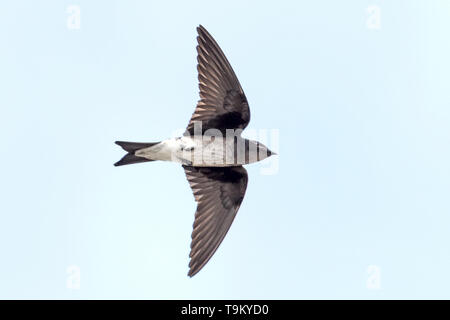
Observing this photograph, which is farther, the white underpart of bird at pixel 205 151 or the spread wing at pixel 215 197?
the spread wing at pixel 215 197

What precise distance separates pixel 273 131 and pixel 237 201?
35.9 inches

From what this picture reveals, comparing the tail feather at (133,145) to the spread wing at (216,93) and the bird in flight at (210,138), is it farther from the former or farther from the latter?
the spread wing at (216,93)

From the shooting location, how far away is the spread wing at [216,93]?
354 inches

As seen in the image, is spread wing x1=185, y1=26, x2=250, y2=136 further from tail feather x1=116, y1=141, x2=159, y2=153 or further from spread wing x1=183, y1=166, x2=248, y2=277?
spread wing x1=183, y1=166, x2=248, y2=277

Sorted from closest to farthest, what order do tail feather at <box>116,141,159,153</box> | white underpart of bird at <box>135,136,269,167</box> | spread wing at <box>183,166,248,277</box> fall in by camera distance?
1. tail feather at <box>116,141,159,153</box>
2. white underpart of bird at <box>135,136,269,167</box>
3. spread wing at <box>183,166,248,277</box>

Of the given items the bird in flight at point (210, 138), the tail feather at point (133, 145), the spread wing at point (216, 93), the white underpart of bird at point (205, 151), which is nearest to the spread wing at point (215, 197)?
the bird in flight at point (210, 138)

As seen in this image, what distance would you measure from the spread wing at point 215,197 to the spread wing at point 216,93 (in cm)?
55

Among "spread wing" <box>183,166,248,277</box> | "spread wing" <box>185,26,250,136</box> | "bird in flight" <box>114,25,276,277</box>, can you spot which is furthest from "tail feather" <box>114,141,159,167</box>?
"spread wing" <box>183,166,248,277</box>

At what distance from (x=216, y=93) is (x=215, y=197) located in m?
1.13

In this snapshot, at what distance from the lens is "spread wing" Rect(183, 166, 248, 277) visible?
9328 millimetres

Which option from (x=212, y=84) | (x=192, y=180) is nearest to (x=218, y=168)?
(x=192, y=180)

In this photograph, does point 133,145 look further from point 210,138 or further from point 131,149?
point 210,138

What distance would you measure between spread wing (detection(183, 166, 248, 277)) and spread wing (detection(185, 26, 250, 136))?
1.82 feet

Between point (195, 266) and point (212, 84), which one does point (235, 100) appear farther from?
point (195, 266)
